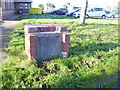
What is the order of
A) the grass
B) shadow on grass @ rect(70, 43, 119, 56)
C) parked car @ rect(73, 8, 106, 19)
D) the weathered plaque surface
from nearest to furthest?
the grass, the weathered plaque surface, shadow on grass @ rect(70, 43, 119, 56), parked car @ rect(73, 8, 106, 19)

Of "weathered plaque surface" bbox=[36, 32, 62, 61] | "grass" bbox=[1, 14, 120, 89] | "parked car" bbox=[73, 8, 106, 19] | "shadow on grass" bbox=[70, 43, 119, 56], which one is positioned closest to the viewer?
"grass" bbox=[1, 14, 120, 89]

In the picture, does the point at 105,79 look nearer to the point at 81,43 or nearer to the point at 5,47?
the point at 81,43

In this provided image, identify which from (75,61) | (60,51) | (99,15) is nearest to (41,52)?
(60,51)

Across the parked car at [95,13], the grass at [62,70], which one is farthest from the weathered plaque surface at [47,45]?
the parked car at [95,13]

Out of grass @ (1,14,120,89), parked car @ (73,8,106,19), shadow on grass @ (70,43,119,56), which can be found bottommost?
grass @ (1,14,120,89)

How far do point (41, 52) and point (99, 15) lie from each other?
61.6ft

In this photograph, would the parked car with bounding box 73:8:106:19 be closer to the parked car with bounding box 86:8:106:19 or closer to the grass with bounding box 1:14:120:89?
the parked car with bounding box 86:8:106:19

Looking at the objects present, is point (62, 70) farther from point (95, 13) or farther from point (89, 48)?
point (95, 13)

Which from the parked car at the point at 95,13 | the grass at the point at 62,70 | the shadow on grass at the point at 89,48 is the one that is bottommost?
the grass at the point at 62,70

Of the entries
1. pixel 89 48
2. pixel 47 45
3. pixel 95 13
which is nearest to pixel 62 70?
pixel 47 45

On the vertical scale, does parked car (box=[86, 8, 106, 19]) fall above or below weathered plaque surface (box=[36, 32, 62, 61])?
above

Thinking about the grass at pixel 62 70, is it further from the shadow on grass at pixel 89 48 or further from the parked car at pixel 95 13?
the parked car at pixel 95 13

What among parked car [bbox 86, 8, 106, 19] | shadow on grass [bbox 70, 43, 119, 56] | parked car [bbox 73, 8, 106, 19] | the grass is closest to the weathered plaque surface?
the grass

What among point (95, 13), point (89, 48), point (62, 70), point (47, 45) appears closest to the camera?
point (62, 70)
